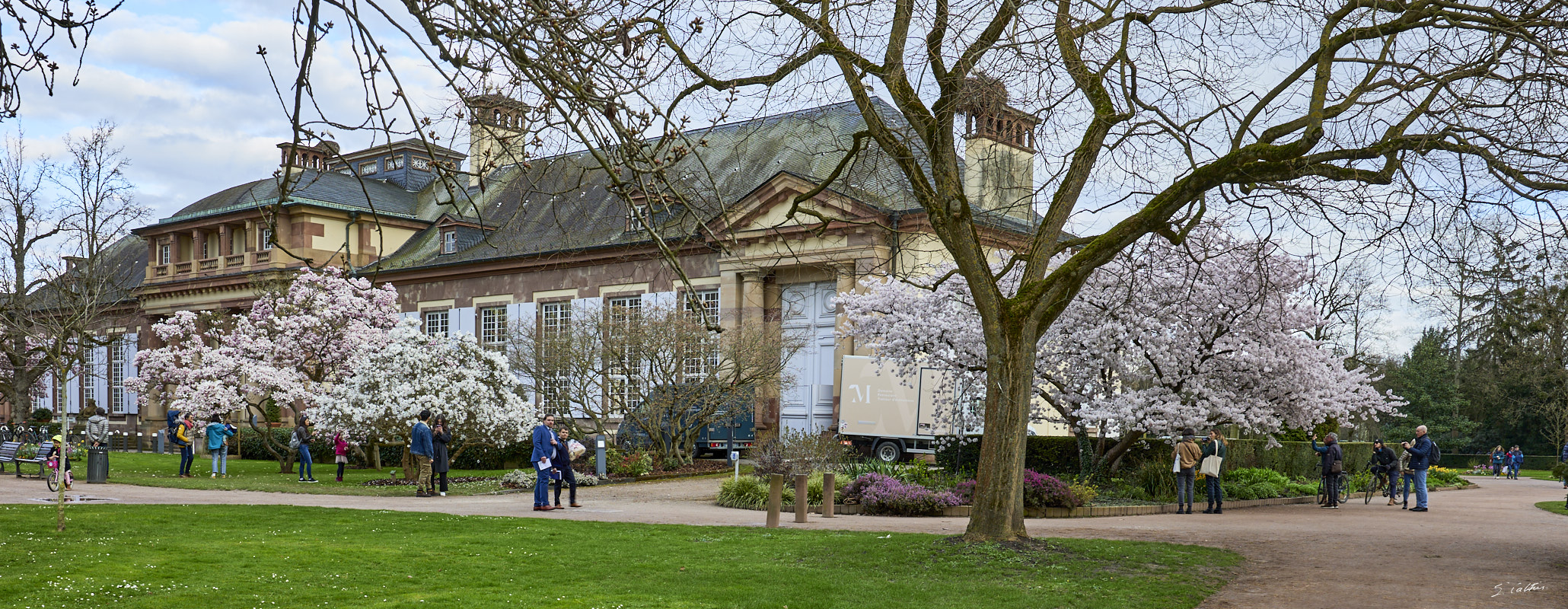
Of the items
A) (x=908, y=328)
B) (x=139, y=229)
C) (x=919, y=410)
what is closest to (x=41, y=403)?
(x=139, y=229)

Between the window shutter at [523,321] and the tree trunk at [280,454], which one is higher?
the window shutter at [523,321]

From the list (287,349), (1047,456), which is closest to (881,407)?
(1047,456)

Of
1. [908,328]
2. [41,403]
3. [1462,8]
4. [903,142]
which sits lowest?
[41,403]

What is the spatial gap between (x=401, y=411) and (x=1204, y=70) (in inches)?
683

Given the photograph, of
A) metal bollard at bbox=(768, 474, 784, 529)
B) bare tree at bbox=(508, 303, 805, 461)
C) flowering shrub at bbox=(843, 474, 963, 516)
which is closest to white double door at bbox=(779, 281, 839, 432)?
bare tree at bbox=(508, 303, 805, 461)

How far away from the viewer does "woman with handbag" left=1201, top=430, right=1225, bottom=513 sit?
19.5m

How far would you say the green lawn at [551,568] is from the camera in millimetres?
9195

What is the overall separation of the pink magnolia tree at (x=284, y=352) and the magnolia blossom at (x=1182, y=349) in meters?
16.1

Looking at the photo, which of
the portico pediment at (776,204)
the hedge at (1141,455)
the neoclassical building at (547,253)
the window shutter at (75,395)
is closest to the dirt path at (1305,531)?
the hedge at (1141,455)

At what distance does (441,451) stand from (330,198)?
25.1m

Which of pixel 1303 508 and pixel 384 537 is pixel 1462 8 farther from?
pixel 1303 508

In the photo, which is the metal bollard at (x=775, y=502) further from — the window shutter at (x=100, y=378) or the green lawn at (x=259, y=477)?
the window shutter at (x=100, y=378)

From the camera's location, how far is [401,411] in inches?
926

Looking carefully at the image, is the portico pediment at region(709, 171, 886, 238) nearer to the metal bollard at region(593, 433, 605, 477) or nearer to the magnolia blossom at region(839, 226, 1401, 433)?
the metal bollard at region(593, 433, 605, 477)
